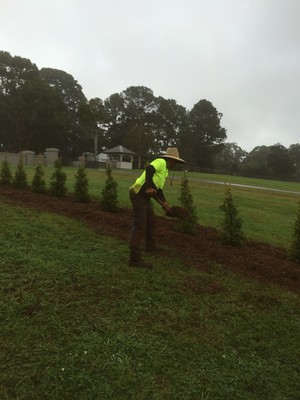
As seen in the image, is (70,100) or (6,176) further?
(70,100)

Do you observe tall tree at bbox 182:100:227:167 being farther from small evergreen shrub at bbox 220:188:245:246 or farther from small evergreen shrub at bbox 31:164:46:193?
small evergreen shrub at bbox 220:188:245:246

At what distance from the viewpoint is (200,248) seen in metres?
6.40

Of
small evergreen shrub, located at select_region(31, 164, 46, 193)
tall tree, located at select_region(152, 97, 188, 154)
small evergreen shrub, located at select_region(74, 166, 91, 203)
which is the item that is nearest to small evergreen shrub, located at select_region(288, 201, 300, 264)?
small evergreen shrub, located at select_region(74, 166, 91, 203)

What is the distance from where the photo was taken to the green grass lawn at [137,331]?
2689 mm

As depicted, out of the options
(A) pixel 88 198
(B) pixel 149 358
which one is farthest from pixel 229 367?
(A) pixel 88 198

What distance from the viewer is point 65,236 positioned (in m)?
6.48

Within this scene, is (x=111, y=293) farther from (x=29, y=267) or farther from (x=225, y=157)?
(x=225, y=157)

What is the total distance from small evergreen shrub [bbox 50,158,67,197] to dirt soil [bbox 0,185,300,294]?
996mm

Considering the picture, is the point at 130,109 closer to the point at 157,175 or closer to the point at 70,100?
the point at 70,100

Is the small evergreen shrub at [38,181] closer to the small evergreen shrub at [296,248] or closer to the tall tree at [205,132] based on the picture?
the small evergreen shrub at [296,248]

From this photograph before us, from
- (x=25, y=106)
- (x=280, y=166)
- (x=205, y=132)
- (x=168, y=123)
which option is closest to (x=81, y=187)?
(x=25, y=106)

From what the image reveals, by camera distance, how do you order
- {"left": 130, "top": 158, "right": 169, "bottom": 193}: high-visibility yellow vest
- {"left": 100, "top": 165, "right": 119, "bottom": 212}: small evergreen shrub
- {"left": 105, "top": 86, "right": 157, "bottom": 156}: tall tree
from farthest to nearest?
1. {"left": 105, "top": 86, "right": 157, "bottom": 156}: tall tree
2. {"left": 100, "top": 165, "right": 119, "bottom": 212}: small evergreen shrub
3. {"left": 130, "top": 158, "right": 169, "bottom": 193}: high-visibility yellow vest

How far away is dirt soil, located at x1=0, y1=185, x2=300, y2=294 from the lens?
17.7ft

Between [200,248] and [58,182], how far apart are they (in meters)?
5.88
